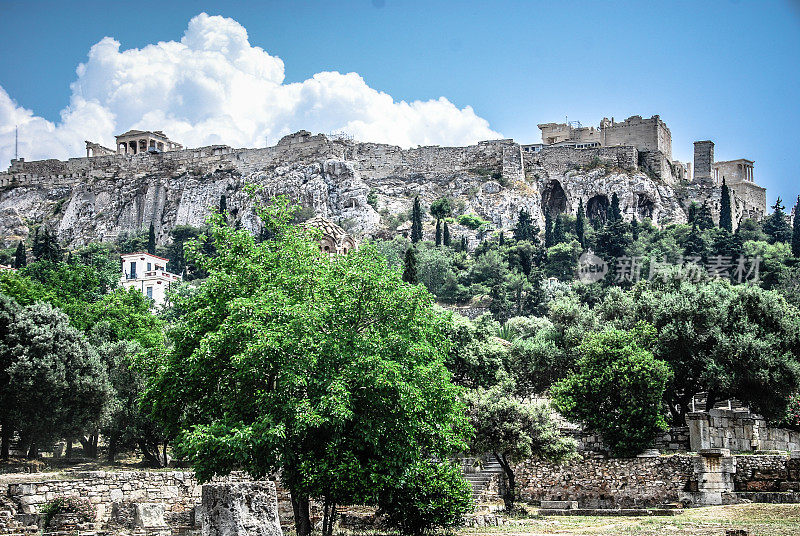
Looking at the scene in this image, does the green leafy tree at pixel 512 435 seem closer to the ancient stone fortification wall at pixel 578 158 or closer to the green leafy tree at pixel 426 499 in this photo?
the green leafy tree at pixel 426 499

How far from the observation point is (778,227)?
259ft

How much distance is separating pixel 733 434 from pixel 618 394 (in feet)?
11.7

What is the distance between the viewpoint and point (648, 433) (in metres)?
25.3

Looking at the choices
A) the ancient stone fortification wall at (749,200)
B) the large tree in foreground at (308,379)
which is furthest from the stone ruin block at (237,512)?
the ancient stone fortification wall at (749,200)

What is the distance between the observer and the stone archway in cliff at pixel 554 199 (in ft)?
343

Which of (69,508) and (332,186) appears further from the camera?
(332,186)

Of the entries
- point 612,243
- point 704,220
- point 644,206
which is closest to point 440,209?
point 644,206

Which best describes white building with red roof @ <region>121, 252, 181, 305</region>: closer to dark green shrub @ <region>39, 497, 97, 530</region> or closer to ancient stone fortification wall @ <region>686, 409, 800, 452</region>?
ancient stone fortification wall @ <region>686, 409, 800, 452</region>

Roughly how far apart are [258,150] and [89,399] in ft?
273

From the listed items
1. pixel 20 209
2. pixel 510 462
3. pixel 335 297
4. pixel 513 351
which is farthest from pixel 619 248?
pixel 20 209

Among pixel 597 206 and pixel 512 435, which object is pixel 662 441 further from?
pixel 597 206

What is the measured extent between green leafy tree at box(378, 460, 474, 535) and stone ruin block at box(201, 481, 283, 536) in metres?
4.64

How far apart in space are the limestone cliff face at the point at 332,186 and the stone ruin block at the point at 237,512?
81.8 m

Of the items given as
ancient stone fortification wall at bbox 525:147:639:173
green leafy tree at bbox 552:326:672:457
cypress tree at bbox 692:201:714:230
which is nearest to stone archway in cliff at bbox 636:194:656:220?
ancient stone fortification wall at bbox 525:147:639:173
